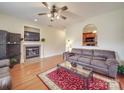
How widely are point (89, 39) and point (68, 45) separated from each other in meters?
1.79

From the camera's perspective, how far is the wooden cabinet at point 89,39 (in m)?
5.09

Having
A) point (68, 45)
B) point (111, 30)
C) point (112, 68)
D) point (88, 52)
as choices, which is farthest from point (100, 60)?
point (68, 45)

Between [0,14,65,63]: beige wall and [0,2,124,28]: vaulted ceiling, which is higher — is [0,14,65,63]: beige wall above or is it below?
below

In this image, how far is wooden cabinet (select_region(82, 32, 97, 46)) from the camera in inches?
201

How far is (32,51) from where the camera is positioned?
6.45 m

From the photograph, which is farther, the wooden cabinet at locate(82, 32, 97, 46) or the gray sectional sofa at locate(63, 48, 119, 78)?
the wooden cabinet at locate(82, 32, 97, 46)

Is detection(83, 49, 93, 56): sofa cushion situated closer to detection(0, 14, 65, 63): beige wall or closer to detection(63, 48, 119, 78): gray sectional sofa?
detection(63, 48, 119, 78): gray sectional sofa

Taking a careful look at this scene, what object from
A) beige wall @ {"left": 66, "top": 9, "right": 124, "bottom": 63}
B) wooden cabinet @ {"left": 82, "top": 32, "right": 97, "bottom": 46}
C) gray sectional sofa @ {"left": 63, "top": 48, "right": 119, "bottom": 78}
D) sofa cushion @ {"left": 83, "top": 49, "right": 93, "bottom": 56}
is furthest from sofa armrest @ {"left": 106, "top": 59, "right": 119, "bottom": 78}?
wooden cabinet @ {"left": 82, "top": 32, "right": 97, "bottom": 46}

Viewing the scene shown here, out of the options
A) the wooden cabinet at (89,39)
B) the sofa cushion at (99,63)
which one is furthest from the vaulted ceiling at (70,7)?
the sofa cushion at (99,63)

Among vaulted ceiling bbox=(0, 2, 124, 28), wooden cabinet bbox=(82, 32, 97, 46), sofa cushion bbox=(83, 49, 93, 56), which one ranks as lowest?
sofa cushion bbox=(83, 49, 93, 56)

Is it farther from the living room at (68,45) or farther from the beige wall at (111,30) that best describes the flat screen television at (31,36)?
the beige wall at (111,30)

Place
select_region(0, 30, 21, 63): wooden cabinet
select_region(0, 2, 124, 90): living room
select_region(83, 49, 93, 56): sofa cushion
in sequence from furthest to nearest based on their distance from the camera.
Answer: select_region(83, 49, 93, 56): sofa cushion
select_region(0, 30, 21, 63): wooden cabinet
select_region(0, 2, 124, 90): living room

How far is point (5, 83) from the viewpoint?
80.2 inches

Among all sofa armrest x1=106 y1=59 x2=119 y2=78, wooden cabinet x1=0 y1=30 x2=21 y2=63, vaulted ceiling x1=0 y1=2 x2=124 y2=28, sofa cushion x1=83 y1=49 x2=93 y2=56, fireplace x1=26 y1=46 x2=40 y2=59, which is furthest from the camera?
fireplace x1=26 y1=46 x2=40 y2=59
